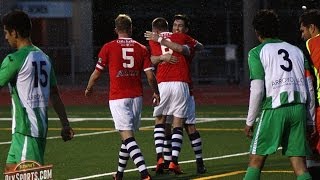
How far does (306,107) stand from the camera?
11.7 m

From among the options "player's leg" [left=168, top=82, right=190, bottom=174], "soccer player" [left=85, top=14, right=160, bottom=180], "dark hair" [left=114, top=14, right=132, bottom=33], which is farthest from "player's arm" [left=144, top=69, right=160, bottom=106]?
"player's leg" [left=168, top=82, right=190, bottom=174]

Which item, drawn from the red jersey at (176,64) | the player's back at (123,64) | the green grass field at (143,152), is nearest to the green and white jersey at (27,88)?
the player's back at (123,64)

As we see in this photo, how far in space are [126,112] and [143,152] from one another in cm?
426

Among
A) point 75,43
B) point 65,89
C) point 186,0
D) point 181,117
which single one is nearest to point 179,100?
point 181,117

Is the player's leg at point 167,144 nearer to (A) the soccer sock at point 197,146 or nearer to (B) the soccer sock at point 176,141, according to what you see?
(B) the soccer sock at point 176,141

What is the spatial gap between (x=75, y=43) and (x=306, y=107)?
31185 mm

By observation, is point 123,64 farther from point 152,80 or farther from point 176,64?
point 176,64

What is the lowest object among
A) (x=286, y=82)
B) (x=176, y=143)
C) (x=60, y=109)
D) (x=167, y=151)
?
(x=167, y=151)

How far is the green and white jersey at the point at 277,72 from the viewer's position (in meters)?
11.4

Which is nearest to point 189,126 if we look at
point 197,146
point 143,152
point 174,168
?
point 197,146

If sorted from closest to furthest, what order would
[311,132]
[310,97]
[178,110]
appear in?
[310,97] < [311,132] < [178,110]

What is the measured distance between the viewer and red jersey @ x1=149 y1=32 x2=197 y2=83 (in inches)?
628

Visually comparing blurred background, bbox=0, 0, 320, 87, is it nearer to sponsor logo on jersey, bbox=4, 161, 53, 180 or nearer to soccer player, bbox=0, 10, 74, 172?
soccer player, bbox=0, 10, 74, 172

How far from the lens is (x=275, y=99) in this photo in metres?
11.4
